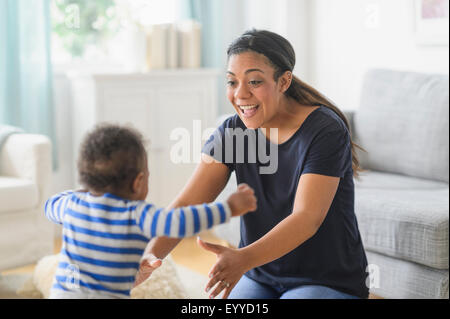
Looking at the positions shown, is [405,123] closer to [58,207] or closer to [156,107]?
[156,107]

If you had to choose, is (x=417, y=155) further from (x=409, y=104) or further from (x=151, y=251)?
(x=151, y=251)

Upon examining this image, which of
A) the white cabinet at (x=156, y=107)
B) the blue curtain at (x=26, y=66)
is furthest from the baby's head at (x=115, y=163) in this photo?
the blue curtain at (x=26, y=66)

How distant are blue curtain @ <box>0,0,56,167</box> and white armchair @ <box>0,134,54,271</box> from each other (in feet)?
1.49

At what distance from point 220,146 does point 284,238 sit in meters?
0.33

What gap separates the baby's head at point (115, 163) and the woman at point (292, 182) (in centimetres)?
38

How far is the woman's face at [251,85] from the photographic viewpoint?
46.7 inches

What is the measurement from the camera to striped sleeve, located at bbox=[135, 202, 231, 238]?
0.81 m

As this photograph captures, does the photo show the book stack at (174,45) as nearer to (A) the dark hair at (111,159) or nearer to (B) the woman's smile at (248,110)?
(B) the woman's smile at (248,110)

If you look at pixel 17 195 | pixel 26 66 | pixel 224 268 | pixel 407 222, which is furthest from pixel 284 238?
pixel 26 66

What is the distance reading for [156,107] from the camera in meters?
3.74

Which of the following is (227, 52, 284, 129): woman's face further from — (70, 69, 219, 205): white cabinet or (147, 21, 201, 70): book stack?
(147, 21, 201, 70): book stack

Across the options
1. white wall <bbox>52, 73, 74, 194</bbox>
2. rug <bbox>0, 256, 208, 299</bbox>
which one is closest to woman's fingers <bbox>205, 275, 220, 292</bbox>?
rug <bbox>0, 256, 208, 299</bbox>

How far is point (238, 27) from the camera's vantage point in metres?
4.36
